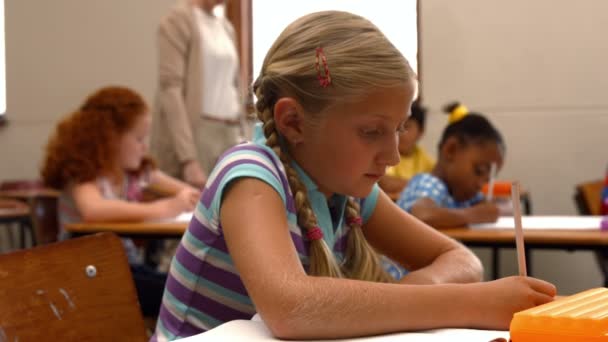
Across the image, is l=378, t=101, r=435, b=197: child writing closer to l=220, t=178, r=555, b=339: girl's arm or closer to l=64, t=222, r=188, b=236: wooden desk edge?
l=64, t=222, r=188, b=236: wooden desk edge

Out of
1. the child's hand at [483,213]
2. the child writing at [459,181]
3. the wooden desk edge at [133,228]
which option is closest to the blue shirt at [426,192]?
the child writing at [459,181]

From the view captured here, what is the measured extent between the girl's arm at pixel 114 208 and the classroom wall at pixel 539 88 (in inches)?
A: 103

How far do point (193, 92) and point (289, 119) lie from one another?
281cm

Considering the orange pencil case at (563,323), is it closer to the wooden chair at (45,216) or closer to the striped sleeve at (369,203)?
the striped sleeve at (369,203)

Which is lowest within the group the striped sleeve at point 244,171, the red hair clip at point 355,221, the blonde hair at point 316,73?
the red hair clip at point 355,221

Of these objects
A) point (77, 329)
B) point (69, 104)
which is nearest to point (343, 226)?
point (77, 329)

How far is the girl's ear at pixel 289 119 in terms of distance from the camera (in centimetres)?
117

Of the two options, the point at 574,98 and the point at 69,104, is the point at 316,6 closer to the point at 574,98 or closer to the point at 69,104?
the point at 574,98

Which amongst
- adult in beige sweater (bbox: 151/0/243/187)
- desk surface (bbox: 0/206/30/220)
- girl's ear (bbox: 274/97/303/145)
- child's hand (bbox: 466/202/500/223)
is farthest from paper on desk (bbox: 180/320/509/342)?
desk surface (bbox: 0/206/30/220)

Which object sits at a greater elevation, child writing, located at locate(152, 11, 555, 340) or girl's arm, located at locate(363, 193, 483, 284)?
child writing, located at locate(152, 11, 555, 340)

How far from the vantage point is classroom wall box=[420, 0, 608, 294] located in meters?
4.94

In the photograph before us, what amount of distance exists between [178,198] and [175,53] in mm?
1090

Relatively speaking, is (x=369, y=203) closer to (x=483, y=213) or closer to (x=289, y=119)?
(x=289, y=119)

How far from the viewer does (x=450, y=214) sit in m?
2.56
